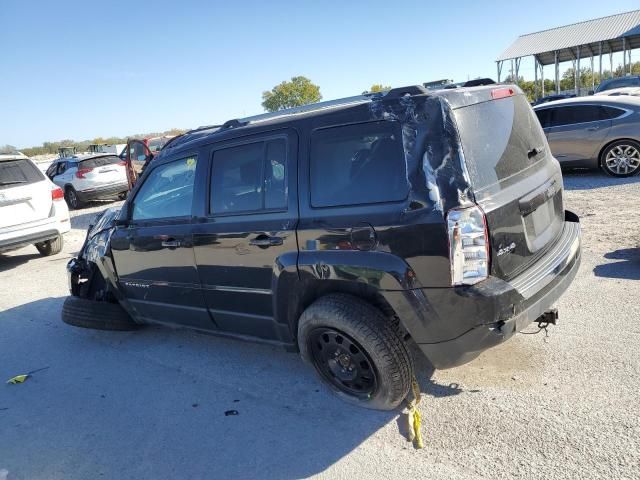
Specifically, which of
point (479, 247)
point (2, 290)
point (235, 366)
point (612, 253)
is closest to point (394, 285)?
point (479, 247)

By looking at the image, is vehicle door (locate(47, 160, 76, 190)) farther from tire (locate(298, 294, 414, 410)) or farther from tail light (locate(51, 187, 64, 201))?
tire (locate(298, 294, 414, 410))

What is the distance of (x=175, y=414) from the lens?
3.58 metres

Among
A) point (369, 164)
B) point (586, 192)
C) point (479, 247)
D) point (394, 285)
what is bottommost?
point (586, 192)

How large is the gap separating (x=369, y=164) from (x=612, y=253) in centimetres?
403

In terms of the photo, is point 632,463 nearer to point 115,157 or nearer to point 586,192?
point 586,192

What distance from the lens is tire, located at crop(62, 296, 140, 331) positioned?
16.1 ft

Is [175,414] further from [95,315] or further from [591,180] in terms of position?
[591,180]

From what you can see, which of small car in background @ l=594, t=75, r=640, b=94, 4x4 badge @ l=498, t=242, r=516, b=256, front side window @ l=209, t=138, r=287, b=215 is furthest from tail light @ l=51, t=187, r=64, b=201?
small car in background @ l=594, t=75, r=640, b=94

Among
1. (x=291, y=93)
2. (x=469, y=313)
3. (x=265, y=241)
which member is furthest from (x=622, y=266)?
(x=291, y=93)

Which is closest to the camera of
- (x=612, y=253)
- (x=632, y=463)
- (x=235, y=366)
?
(x=632, y=463)

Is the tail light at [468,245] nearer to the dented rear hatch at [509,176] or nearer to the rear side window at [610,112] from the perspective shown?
the dented rear hatch at [509,176]

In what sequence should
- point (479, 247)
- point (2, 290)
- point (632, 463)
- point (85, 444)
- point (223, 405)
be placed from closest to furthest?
1. point (632, 463)
2. point (479, 247)
3. point (85, 444)
4. point (223, 405)
5. point (2, 290)

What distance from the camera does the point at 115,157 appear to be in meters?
16.4

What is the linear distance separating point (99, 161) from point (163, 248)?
43.1ft
